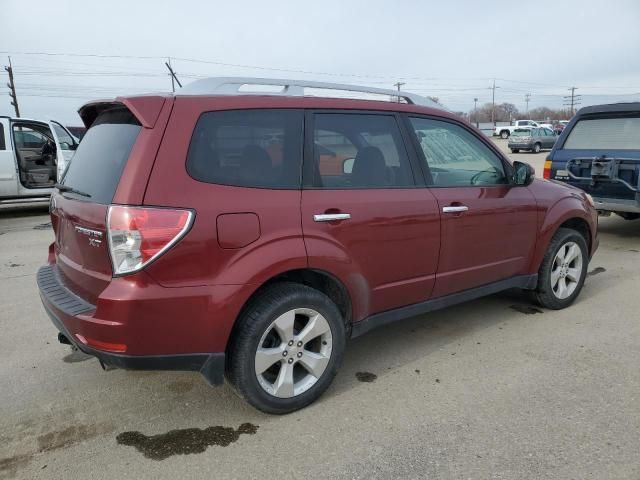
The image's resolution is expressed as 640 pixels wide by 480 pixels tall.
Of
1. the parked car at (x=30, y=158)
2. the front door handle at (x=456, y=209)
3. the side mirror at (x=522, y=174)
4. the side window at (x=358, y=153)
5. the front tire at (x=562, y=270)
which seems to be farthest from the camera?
the parked car at (x=30, y=158)

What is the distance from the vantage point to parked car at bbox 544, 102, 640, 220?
6.56 m

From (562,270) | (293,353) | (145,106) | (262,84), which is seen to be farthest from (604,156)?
(145,106)

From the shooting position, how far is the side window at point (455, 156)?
3.52 meters

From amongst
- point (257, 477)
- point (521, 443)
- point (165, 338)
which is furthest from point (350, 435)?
point (165, 338)

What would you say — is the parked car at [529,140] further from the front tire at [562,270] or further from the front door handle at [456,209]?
the front door handle at [456,209]

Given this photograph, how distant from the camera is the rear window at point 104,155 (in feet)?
8.40

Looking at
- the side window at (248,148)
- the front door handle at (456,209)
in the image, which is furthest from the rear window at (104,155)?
the front door handle at (456,209)

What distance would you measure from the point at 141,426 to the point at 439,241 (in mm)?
2141

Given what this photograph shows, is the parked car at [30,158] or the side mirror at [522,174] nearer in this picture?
the side mirror at [522,174]

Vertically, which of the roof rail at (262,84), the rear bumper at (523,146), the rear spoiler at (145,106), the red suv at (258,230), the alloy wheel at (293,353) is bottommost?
the alloy wheel at (293,353)

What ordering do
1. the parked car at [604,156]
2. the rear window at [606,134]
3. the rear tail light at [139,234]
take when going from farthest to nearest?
the rear window at [606,134] < the parked car at [604,156] < the rear tail light at [139,234]

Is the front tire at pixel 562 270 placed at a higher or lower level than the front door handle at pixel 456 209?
lower

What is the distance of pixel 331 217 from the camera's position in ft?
9.43

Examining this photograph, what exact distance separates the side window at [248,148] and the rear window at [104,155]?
0.34 metres
